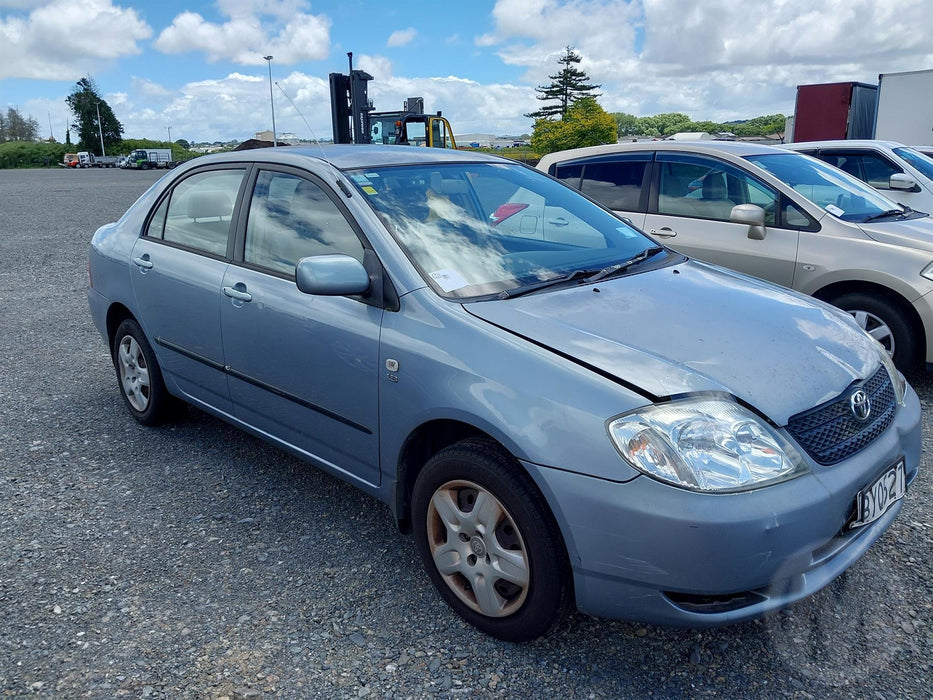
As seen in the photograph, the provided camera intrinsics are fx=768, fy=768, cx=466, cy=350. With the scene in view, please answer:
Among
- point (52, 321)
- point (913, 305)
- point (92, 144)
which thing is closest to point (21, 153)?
point (92, 144)

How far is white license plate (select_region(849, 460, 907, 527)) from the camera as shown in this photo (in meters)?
2.26

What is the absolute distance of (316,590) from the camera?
9.20 ft

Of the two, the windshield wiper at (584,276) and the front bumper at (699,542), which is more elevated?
the windshield wiper at (584,276)

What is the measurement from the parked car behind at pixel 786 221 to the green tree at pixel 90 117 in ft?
340

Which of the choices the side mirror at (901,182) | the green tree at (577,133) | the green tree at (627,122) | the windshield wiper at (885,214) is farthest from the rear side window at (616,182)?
the green tree at (627,122)

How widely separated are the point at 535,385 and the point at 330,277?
0.86 m

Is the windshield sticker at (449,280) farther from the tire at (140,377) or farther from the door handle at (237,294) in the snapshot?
the tire at (140,377)

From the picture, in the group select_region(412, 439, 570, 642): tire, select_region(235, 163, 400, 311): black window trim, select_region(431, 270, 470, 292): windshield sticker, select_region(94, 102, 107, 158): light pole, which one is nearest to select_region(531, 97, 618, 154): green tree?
select_region(235, 163, 400, 311): black window trim

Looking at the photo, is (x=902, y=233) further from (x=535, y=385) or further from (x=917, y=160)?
(x=917, y=160)

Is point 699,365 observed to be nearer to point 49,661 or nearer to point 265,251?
point 265,251

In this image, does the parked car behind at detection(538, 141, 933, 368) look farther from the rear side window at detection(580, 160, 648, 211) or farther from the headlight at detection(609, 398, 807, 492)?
the headlight at detection(609, 398, 807, 492)

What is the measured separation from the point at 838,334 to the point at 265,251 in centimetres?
229

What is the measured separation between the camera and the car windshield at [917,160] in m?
8.06

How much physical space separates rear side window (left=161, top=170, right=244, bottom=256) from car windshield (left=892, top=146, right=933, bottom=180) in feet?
23.9
